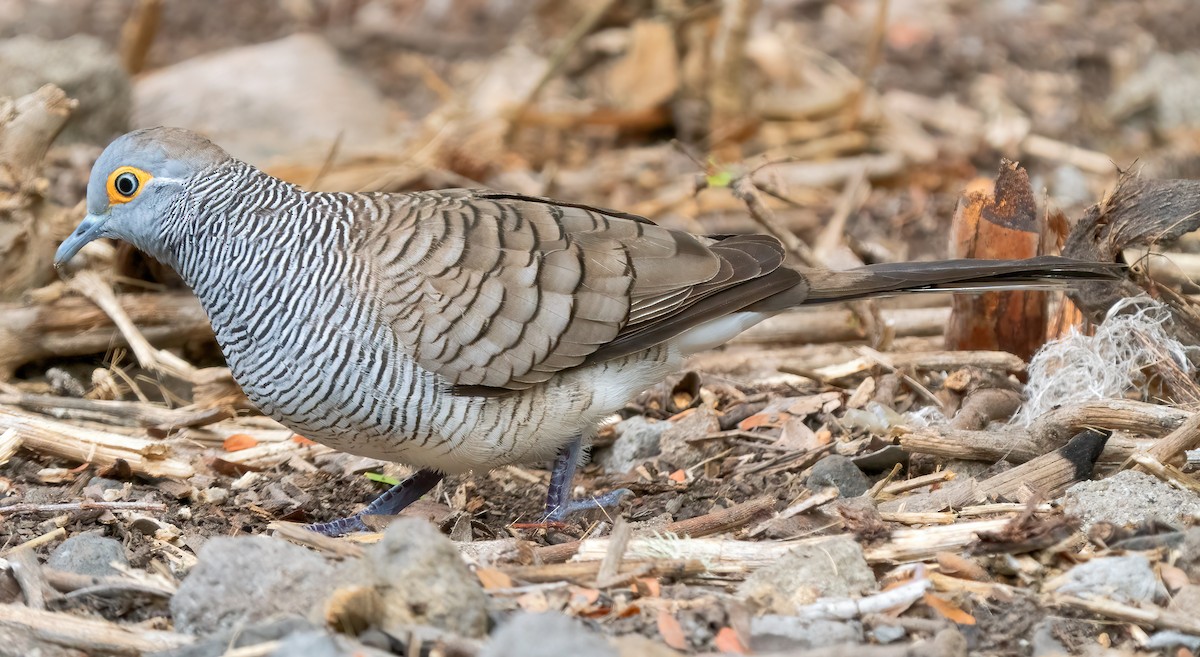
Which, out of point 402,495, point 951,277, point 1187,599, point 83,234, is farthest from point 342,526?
point 1187,599

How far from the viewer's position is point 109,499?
480 centimetres

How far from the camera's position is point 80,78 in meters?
8.34

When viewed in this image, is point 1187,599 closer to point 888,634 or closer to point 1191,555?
point 1191,555

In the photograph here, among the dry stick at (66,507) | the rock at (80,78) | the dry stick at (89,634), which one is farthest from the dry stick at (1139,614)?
the rock at (80,78)

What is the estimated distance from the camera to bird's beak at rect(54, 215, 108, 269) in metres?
4.73

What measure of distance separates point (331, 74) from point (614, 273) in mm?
6824

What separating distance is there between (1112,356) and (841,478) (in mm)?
1240

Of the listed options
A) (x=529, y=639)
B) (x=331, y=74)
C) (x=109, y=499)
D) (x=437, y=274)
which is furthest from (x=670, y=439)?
(x=331, y=74)

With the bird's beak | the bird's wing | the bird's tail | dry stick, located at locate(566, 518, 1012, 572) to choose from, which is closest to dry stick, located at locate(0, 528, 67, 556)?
the bird's beak

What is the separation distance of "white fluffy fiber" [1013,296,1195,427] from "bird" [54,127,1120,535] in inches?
15.0

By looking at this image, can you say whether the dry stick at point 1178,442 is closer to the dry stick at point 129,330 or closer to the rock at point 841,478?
the rock at point 841,478

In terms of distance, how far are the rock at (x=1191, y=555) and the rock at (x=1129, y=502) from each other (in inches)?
9.8

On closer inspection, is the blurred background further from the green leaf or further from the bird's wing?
the bird's wing

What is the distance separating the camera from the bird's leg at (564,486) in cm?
492
